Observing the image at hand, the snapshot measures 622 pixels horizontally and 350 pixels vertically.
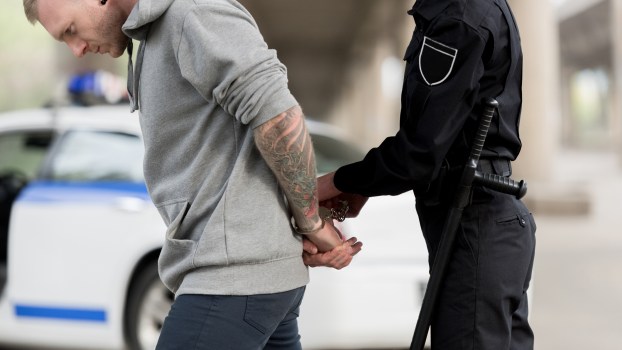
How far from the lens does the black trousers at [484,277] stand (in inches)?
90.7

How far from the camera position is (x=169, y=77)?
217 centimetres

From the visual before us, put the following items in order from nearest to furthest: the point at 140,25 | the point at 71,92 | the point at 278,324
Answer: the point at 140,25, the point at 278,324, the point at 71,92

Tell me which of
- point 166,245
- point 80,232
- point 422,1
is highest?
point 422,1

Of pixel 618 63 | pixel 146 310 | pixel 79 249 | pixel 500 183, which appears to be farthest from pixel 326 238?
pixel 618 63

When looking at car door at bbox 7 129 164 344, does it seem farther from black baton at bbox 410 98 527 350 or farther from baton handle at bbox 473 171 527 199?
baton handle at bbox 473 171 527 199

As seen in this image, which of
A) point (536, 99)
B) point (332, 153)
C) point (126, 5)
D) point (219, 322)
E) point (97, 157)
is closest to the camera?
point (219, 322)

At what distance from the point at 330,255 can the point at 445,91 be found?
508mm

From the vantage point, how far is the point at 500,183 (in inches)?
90.9

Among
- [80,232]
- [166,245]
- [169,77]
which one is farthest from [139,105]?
[80,232]

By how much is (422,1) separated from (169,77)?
644mm

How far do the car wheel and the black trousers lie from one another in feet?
9.29

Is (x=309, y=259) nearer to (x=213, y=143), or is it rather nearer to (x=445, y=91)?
(x=213, y=143)

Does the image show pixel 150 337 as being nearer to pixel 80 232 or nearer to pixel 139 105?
pixel 80 232

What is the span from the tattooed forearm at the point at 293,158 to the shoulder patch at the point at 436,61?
1.04 ft
